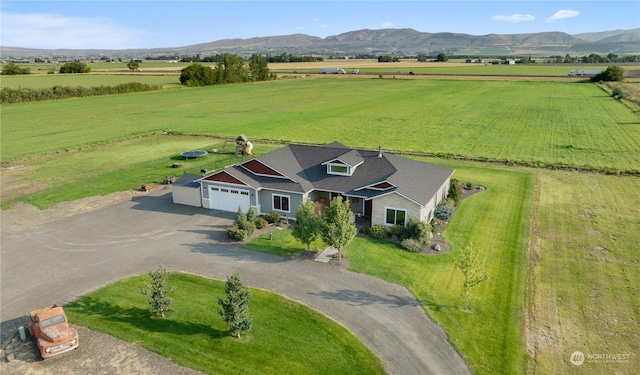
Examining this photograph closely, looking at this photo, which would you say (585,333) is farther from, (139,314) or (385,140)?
(385,140)

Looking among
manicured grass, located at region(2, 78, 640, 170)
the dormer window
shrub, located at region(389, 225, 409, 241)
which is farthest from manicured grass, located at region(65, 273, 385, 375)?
manicured grass, located at region(2, 78, 640, 170)

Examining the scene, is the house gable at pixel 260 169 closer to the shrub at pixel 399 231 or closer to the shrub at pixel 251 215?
the shrub at pixel 251 215

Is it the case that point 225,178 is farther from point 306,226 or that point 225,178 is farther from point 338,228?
point 338,228

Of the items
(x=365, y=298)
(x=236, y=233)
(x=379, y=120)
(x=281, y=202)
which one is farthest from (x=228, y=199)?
(x=379, y=120)

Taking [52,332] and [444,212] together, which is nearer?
[52,332]

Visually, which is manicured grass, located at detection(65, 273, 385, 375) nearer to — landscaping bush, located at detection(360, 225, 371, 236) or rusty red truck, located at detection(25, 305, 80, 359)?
rusty red truck, located at detection(25, 305, 80, 359)

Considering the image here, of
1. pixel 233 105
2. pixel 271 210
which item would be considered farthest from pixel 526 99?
pixel 271 210

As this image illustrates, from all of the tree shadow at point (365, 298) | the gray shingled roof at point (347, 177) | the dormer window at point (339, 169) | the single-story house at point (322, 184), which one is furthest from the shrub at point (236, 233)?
the dormer window at point (339, 169)
